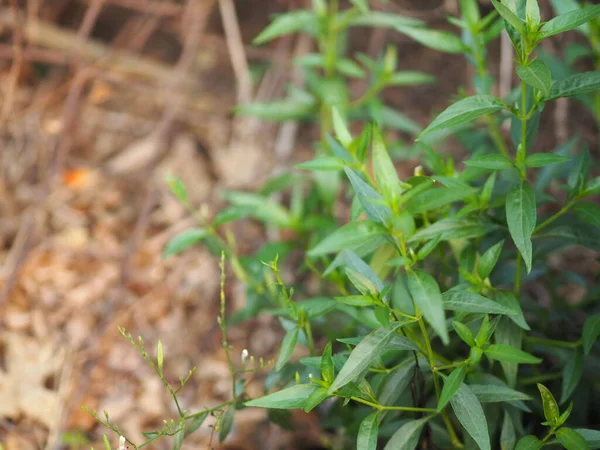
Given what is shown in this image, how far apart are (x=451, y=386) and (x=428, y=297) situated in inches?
7.4

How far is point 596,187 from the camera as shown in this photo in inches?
48.1

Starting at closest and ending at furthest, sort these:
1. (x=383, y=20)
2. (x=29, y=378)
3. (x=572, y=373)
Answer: (x=572, y=373) < (x=383, y=20) < (x=29, y=378)

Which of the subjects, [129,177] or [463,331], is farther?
[129,177]

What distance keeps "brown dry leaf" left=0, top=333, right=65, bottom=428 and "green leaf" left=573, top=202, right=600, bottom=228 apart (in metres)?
1.59

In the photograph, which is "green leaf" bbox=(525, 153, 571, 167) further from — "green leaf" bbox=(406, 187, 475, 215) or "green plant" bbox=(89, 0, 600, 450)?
"green leaf" bbox=(406, 187, 475, 215)

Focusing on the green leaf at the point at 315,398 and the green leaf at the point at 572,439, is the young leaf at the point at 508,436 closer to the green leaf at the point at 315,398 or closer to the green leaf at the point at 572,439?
the green leaf at the point at 572,439

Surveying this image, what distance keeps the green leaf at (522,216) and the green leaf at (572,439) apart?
1.02ft

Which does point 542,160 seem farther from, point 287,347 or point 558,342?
point 287,347

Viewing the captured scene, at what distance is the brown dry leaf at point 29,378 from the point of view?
1.97 meters

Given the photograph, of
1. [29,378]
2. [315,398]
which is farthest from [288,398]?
[29,378]

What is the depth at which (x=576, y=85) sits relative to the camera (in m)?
1.12

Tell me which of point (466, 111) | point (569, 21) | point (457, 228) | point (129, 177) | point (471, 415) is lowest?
point (129, 177)

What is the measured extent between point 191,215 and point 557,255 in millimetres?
1467

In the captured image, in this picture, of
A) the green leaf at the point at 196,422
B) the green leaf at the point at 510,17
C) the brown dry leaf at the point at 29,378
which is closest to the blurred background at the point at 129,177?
the brown dry leaf at the point at 29,378
